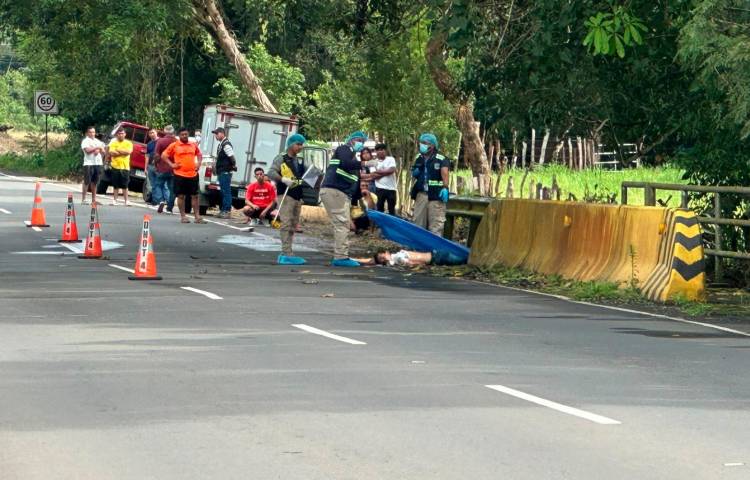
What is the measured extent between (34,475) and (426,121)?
92.8 ft

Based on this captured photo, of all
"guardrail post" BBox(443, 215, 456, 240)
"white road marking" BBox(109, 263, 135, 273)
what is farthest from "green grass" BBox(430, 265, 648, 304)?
"white road marking" BBox(109, 263, 135, 273)

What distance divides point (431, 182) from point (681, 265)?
7055 millimetres

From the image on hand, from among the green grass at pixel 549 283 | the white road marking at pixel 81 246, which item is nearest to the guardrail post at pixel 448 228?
the green grass at pixel 549 283

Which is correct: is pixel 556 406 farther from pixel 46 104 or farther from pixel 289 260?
pixel 46 104

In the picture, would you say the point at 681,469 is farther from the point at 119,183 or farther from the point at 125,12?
the point at 125,12

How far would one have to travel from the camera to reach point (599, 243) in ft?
67.7

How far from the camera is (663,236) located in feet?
63.3

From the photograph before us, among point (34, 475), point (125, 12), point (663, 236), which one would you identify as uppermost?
point (125, 12)

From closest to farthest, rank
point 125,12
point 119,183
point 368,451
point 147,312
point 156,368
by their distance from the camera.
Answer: point 368,451
point 156,368
point 147,312
point 119,183
point 125,12

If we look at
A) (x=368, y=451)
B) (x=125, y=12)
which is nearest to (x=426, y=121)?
(x=125, y=12)

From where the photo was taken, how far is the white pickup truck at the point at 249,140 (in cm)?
3884

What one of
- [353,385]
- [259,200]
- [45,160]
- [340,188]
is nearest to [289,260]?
[340,188]

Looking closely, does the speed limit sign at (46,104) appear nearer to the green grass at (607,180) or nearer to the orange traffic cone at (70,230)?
the green grass at (607,180)

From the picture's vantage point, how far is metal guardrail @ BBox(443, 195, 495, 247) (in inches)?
986
